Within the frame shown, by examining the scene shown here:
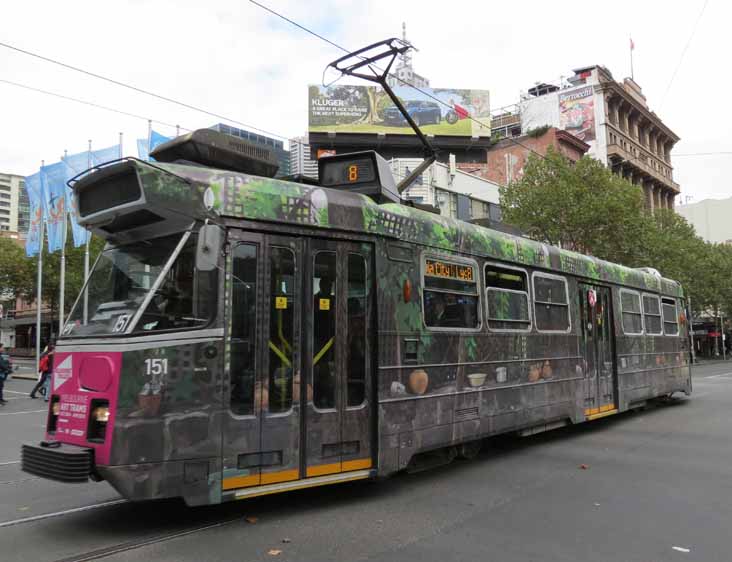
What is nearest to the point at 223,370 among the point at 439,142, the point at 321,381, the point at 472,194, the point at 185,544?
the point at 321,381

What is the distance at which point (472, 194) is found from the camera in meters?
43.4

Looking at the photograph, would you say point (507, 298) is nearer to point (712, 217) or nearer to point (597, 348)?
point (597, 348)

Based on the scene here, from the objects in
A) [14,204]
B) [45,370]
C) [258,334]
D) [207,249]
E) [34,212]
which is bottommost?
[45,370]

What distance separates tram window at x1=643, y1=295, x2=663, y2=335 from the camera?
13.4 m

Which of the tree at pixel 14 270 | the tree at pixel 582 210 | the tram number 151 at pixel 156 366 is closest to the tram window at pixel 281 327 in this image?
the tram number 151 at pixel 156 366

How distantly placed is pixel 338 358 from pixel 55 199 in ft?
74.3

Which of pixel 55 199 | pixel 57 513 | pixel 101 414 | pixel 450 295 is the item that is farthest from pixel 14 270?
pixel 101 414

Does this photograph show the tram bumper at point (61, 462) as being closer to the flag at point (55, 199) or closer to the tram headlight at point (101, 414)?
the tram headlight at point (101, 414)

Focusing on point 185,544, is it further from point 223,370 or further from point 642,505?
point 642,505

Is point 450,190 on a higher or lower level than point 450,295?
higher

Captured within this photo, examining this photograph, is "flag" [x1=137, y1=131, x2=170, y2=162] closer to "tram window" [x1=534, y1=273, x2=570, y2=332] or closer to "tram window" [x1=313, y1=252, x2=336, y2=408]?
"tram window" [x1=534, y1=273, x2=570, y2=332]

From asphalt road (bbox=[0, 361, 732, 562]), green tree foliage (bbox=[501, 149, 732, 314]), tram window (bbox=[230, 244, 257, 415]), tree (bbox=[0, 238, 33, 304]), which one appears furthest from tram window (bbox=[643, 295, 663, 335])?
tree (bbox=[0, 238, 33, 304])

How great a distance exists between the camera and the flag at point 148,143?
2144 centimetres

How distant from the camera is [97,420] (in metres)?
4.85
